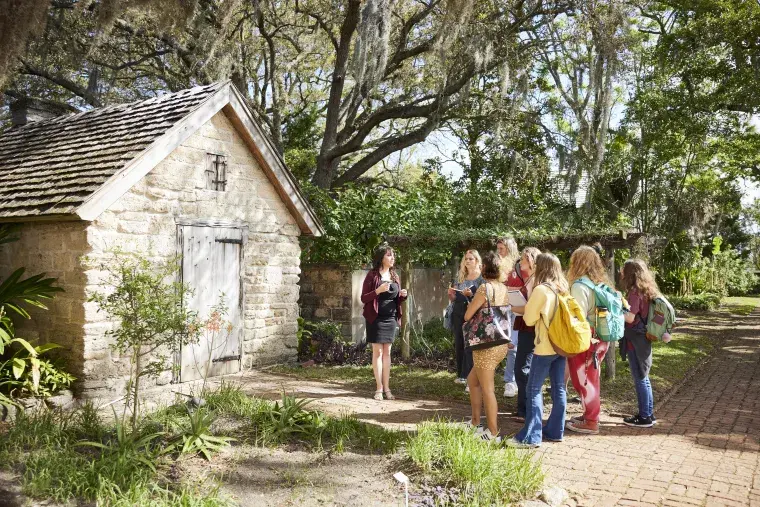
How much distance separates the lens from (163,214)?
26.5ft

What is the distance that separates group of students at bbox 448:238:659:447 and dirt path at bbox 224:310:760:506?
30 cm

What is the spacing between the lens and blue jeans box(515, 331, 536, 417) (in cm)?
629

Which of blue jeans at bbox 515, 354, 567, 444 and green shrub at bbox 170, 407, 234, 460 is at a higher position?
blue jeans at bbox 515, 354, 567, 444

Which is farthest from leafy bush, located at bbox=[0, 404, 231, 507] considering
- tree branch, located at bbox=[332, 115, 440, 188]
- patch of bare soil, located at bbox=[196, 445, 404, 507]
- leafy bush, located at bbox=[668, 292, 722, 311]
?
leafy bush, located at bbox=[668, 292, 722, 311]

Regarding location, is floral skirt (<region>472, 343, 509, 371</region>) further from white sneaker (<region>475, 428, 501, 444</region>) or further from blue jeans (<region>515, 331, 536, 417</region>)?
blue jeans (<region>515, 331, 536, 417</region>)

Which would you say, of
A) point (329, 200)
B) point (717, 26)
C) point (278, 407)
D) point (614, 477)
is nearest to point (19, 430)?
point (278, 407)

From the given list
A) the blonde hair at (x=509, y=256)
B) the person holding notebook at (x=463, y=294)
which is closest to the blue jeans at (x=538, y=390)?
the blonde hair at (x=509, y=256)

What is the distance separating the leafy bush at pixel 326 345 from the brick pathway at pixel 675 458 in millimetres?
4942

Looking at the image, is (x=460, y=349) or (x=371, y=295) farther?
(x=460, y=349)

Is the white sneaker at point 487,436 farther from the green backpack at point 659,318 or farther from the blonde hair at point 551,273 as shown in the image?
the green backpack at point 659,318

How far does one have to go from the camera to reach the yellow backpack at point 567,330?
204 inches

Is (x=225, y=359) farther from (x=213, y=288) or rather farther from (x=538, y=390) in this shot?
(x=538, y=390)

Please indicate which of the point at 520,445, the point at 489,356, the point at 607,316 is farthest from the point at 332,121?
the point at 520,445

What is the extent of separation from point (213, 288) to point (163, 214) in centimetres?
138
